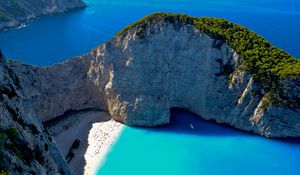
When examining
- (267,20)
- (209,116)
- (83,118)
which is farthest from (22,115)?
(267,20)

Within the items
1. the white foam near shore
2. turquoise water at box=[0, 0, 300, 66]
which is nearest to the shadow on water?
the white foam near shore

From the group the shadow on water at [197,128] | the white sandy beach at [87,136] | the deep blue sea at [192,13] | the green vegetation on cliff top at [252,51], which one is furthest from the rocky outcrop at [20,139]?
the green vegetation on cliff top at [252,51]

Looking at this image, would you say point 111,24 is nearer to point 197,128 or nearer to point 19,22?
point 19,22

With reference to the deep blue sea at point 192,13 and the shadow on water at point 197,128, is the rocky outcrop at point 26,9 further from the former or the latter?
the shadow on water at point 197,128

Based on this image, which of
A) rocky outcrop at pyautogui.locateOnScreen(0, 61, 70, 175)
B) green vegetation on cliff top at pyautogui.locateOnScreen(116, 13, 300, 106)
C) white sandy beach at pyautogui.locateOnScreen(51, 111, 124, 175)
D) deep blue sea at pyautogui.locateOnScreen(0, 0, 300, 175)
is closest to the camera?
rocky outcrop at pyautogui.locateOnScreen(0, 61, 70, 175)

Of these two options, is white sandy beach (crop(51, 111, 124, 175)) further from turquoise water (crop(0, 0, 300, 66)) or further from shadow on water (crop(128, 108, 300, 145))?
turquoise water (crop(0, 0, 300, 66))

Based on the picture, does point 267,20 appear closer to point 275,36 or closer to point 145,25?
point 275,36
